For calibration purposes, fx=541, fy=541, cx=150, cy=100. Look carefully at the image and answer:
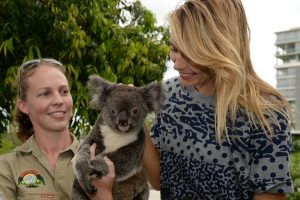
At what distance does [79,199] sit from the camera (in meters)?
2.74

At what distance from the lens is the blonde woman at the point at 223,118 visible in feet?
7.48

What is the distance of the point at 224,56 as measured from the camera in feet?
7.48

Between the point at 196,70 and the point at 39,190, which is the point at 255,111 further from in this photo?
the point at 39,190

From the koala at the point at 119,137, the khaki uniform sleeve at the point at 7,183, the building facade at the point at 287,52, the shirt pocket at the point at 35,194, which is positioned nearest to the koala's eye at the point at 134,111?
the koala at the point at 119,137

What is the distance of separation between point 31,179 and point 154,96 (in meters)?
0.82

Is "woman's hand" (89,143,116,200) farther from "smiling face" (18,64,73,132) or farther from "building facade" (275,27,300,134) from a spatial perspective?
"building facade" (275,27,300,134)

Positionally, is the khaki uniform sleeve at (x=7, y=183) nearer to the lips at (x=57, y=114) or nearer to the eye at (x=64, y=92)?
the lips at (x=57, y=114)

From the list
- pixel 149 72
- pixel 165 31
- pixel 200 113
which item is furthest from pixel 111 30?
pixel 200 113

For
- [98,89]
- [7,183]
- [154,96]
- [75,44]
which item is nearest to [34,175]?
[7,183]

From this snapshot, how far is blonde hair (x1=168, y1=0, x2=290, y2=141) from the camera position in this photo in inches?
89.4

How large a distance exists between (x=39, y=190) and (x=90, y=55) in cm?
207

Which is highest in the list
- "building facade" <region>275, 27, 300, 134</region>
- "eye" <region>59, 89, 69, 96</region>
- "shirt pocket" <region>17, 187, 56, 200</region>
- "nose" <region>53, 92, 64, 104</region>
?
"building facade" <region>275, 27, 300, 134</region>

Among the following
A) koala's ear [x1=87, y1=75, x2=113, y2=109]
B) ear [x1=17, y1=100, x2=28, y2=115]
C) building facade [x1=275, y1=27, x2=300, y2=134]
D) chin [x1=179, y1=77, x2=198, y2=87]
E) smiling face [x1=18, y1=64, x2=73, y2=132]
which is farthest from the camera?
building facade [x1=275, y1=27, x2=300, y2=134]

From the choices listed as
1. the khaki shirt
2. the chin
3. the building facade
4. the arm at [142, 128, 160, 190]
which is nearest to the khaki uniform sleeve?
the khaki shirt
